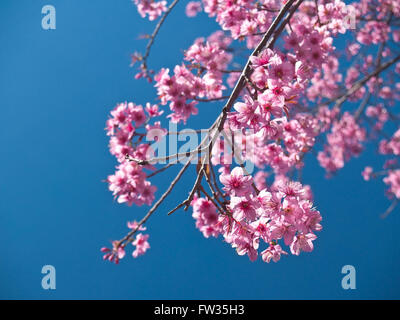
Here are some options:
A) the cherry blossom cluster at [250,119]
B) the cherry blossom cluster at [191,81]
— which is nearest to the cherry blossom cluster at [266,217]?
the cherry blossom cluster at [250,119]

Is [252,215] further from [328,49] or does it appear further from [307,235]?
[328,49]

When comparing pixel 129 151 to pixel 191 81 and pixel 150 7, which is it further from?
pixel 150 7

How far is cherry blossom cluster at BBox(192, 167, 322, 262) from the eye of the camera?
197cm

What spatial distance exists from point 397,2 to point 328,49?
3165 millimetres

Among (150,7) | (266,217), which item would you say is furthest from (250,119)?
(150,7)

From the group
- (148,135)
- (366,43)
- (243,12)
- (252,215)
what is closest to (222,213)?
(252,215)

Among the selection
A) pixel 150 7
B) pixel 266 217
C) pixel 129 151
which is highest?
pixel 150 7

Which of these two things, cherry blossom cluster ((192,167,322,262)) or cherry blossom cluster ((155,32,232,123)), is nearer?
cherry blossom cluster ((192,167,322,262))

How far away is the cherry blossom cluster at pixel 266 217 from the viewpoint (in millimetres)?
1973

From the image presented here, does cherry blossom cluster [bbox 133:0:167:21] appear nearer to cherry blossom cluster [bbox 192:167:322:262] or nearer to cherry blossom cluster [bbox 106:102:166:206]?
cherry blossom cluster [bbox 106:102:166:206]

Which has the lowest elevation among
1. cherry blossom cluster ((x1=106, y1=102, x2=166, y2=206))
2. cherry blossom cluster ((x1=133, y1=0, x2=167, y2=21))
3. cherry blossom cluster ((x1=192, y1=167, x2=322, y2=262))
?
cherry blossom cluster ((x1=192, y1=167, x2=322, y2=262))

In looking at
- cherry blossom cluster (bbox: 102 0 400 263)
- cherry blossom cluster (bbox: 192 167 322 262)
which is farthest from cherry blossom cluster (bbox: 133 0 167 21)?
cherry blossom cluster (bbox: 192 167 322 262)

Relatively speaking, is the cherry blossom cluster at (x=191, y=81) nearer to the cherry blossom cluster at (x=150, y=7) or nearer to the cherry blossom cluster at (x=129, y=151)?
the cherry blossom cluster at (x=129, y=151)

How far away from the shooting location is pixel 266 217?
2.06 meters
